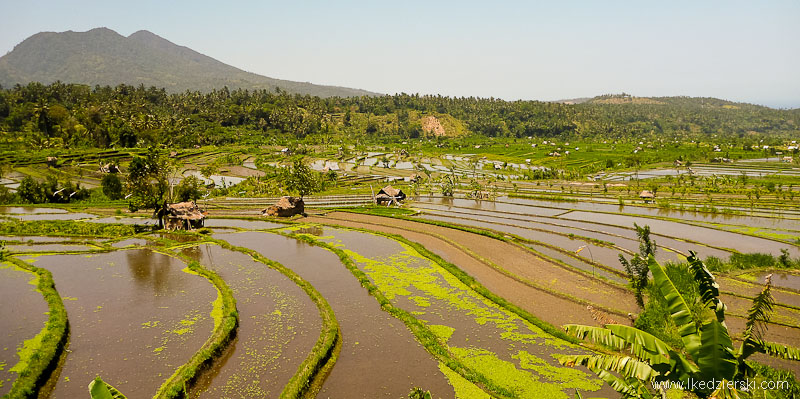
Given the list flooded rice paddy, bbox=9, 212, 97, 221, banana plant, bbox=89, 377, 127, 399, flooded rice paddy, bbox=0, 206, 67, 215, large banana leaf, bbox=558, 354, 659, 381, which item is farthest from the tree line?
large banana leaf, bbox=558, 354, 659, 381

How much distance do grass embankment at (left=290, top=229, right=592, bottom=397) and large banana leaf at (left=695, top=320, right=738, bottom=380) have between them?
17.0ft

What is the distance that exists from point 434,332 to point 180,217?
2280cm

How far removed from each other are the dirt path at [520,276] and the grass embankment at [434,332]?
67cm

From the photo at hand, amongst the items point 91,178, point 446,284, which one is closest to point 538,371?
point 446,284

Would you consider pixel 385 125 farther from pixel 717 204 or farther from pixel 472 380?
pixel 472 380

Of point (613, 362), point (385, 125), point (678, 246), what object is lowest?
point (678, 246)

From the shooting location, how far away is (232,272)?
20.5 meters

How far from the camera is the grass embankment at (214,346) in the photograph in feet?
34.7

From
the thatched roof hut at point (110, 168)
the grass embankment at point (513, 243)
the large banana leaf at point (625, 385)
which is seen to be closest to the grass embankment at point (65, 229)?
the grass embankment at point (513, 243)

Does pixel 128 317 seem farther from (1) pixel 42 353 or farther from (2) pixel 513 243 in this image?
(2) pixel 513 243

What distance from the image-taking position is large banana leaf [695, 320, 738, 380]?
6.26 meters

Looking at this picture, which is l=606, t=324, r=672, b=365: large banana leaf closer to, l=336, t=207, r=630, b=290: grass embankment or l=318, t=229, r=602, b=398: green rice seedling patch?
l=318, t=229, r=602, b=398: green rice seedling patch

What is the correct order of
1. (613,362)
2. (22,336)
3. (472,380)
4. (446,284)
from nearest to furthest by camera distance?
(613,362)
(472,380)
(22,336)
(446,284)

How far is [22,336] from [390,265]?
14217mm
